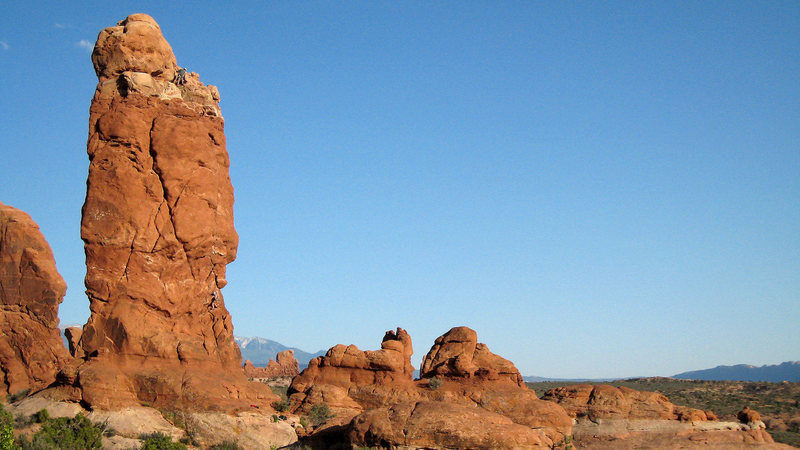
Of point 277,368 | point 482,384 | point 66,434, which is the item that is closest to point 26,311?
point 66,434

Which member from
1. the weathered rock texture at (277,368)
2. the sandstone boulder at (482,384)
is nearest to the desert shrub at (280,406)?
the sandstone boulder at (482,384)

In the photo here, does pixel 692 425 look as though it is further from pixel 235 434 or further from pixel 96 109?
pixel 96 109

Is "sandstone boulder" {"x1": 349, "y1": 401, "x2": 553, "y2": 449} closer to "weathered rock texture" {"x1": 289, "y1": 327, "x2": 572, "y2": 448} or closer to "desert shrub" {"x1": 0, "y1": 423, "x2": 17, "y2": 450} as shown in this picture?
"weathered rock texture" {"x1": 289, "y1": 327, "x2": 572, "y2": 448}

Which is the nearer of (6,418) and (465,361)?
(6,418)

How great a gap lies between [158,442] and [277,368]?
75.1 metres

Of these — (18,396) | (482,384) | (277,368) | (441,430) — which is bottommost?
(441,430)

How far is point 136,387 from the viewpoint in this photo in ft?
116

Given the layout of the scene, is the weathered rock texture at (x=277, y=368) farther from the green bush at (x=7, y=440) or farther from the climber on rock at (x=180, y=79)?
the green bush at (x=7, y=440)

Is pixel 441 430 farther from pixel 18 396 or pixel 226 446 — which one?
pixel 18 396

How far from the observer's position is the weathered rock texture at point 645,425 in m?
42.5

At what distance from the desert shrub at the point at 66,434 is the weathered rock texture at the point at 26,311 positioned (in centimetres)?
627

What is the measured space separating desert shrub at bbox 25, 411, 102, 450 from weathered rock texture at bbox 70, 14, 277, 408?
2.15m

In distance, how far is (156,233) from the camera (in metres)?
39.4

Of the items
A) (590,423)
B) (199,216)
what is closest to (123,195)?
(199,216)
